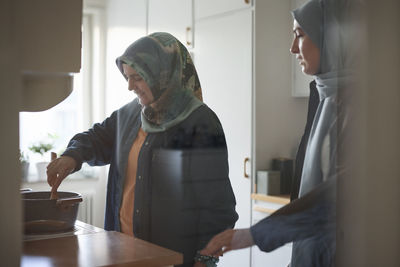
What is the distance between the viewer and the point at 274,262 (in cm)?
125

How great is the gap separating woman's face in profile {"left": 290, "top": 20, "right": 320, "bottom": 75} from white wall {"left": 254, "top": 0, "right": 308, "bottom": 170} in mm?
17

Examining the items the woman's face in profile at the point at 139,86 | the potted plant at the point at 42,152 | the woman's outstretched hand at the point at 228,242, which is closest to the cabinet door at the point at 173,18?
the woman's face in profile at the point at 139,86

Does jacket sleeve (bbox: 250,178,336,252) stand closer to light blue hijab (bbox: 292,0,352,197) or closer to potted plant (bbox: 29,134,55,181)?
light blue hijab (bbox: 292,0,352,197)

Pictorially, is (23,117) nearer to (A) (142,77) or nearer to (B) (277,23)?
(A) (142,77)

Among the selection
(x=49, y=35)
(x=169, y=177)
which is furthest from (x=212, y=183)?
(x=49, y=35)

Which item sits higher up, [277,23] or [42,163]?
[277,23]

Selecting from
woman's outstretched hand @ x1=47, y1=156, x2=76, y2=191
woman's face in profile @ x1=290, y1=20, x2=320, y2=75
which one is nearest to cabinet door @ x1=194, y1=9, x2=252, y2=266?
woman's face in profile @ x1=290, y1=20, x2=320, y2=75

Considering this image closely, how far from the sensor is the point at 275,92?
4.06ft

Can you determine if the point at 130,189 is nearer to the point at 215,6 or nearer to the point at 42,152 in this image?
the point at 42,152

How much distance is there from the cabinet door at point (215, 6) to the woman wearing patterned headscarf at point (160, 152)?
11 centimetres

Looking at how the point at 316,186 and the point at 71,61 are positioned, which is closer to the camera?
the point at 71,61

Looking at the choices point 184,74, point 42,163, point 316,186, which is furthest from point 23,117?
point 316,186

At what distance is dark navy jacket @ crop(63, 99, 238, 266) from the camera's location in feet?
3.42

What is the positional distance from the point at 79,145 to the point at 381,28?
2.77 feet
